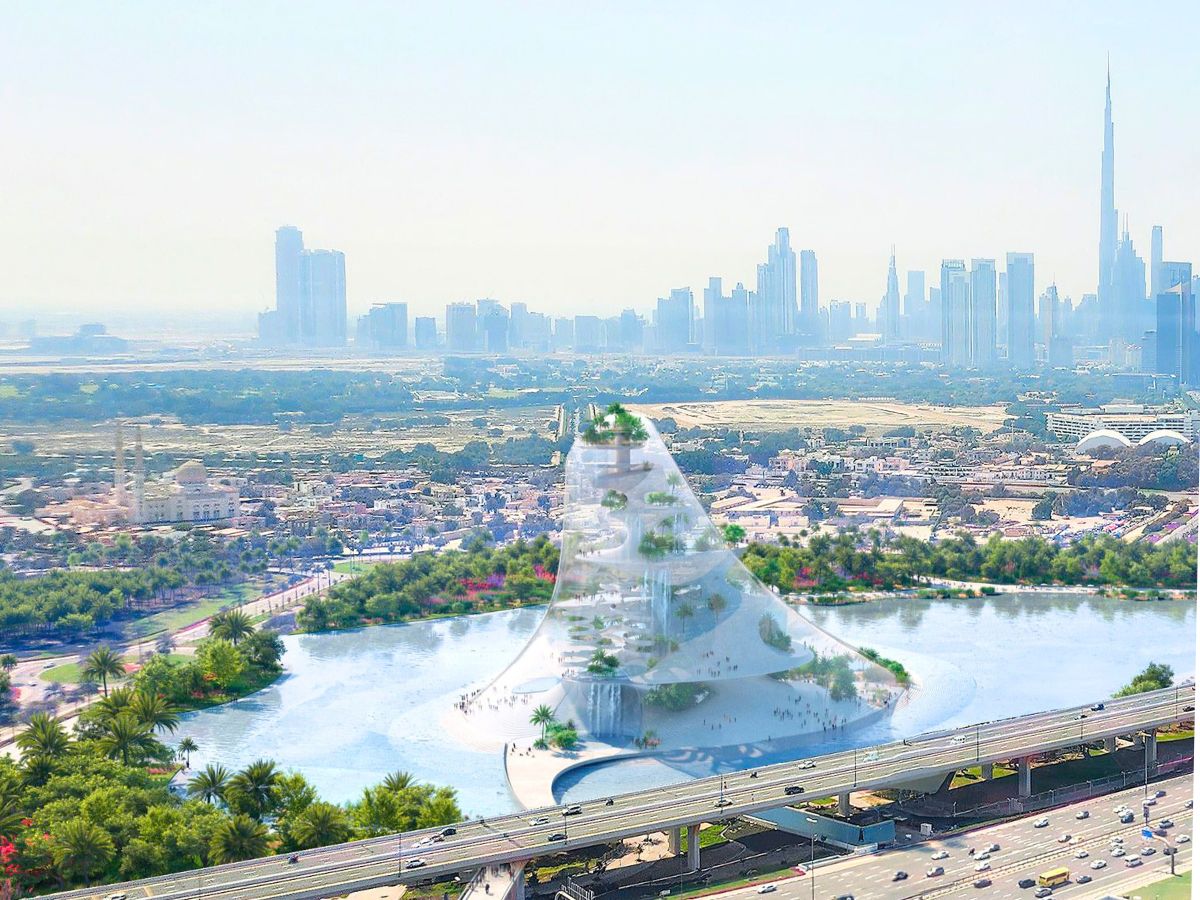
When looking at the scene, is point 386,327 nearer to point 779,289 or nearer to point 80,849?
point 779,289

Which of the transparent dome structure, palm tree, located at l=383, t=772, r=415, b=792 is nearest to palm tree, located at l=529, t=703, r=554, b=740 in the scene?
the transparent dome structure

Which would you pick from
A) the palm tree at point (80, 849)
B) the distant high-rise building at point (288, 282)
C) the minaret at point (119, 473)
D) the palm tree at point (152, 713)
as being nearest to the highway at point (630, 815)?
the palm tree at point (80, 849)

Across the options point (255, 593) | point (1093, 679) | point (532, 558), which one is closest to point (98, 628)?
point (255, 593)

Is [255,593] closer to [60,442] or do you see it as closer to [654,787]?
[654,787]

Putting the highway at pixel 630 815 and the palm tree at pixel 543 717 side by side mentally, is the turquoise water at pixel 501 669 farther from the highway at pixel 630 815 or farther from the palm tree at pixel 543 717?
the highway at pixel 630 815

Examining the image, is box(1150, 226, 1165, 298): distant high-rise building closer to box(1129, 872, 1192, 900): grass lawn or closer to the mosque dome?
the mosque dome
